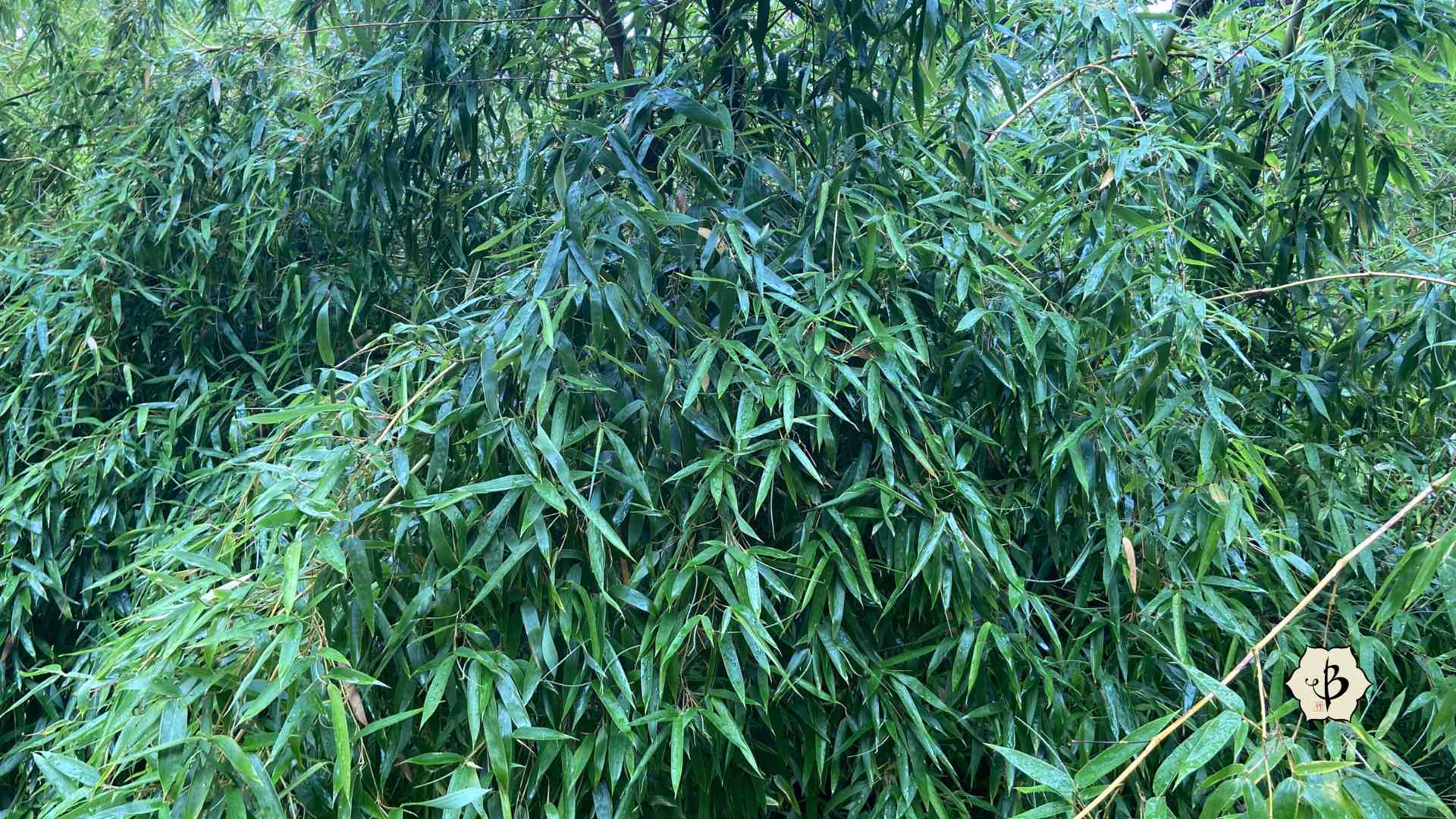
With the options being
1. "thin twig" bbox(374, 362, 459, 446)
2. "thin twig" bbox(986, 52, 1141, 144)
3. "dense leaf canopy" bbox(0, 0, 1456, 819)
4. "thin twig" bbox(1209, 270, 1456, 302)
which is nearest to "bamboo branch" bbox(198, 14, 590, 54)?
"dense leaf canopy" bbox(0, 0, 1456, 819)

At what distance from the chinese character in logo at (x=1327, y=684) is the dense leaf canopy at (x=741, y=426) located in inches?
1.9

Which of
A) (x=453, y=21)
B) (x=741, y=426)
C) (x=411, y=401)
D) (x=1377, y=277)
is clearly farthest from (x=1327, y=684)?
(x=453, y=21)

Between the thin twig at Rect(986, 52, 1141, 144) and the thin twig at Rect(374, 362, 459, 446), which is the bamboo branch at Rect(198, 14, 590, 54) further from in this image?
the thin twig at Rect(986, 52, 1141, 144)

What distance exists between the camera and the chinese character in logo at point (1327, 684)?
31.8 inches

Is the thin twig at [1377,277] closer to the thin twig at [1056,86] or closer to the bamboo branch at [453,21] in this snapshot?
the thin twig at [1056,86]

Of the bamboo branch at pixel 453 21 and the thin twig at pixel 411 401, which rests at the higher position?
the bamboo branch at pixel 453 21

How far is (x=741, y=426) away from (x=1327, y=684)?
702 mm

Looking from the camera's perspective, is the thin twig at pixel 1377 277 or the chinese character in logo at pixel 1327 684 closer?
the chinese character in logo at pixel 1327 684

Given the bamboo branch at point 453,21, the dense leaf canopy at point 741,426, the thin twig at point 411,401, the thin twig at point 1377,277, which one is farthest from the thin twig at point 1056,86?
the thin twig at point 411,401

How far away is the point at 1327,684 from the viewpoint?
2.71ft

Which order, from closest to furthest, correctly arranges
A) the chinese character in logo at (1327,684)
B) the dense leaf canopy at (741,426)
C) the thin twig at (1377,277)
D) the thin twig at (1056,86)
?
1. the chinese character in logo at (1327,684)
2. the dense leaf canopy at (741,426)
3. the thin twig at (1377,277)
4. the thin twig at (1056,86)

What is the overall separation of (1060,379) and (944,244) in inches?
10.8

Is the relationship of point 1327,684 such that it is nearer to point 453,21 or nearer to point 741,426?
point 741,426

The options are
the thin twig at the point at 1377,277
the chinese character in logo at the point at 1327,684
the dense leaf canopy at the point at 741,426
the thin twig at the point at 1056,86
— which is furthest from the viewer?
the thin twig at the point at 1056,86
